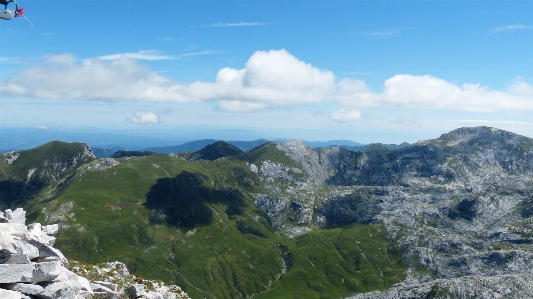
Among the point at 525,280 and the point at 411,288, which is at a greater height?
the point at 525,280

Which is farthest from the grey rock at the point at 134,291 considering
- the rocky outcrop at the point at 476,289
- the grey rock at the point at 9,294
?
the rocky outcrop at the point at 476,289

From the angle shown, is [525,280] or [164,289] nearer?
[164,289]

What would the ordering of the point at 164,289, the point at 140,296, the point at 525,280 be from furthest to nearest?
the point at 525,280
the point at 164,289
the point at 140,296

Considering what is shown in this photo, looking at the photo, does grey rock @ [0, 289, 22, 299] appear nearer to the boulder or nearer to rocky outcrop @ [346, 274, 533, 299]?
the boulder

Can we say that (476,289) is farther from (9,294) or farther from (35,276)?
(9,294)

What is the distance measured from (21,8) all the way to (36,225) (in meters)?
20.2

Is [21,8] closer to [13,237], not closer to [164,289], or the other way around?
[13,237]

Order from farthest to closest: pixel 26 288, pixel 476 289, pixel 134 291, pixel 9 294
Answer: pixel 476 289
pixel 134 291
pixel 26 288
pixel 9 294

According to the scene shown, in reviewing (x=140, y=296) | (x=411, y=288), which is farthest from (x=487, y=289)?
(x=140, y=296)

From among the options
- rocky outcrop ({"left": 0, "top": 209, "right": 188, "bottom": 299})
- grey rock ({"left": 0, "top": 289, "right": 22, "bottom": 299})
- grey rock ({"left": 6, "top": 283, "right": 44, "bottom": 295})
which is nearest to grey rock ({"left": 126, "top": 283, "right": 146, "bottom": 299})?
rocky outcrop ({"left": 0, "top": 209, "right": 188, "bottom": 299})

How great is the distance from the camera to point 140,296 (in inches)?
1173

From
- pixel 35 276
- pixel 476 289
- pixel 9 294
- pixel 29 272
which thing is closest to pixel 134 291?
pixel 35 276

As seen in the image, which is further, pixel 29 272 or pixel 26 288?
pixel 29 272

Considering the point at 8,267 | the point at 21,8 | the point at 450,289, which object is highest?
the point at 21,8
